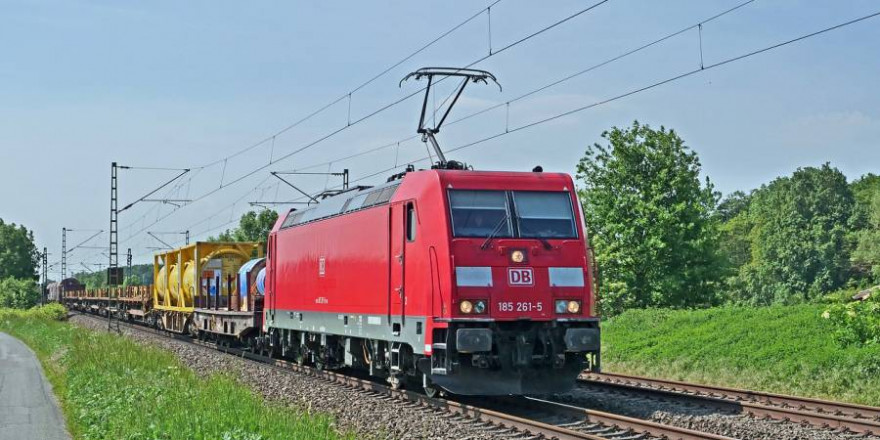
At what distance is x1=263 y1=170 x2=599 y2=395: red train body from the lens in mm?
14805

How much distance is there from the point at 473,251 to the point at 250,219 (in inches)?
3142

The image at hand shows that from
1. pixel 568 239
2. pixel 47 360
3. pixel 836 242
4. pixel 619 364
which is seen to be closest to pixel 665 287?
pixel 619 364

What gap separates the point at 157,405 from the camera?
13.4 m

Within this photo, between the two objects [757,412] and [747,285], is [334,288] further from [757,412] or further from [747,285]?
[747,285]

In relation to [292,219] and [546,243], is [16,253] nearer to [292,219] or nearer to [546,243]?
[292,219]

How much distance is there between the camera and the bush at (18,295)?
8694 centimetres

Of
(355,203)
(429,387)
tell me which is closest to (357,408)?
(429,387)

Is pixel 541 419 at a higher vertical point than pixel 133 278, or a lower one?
lower

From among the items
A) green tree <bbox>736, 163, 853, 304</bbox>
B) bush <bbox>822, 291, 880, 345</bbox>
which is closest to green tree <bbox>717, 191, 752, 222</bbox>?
green tree <bbox>736, 163, 853, 304</bbox>

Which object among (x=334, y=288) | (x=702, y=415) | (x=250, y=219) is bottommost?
(x=702, y=415)

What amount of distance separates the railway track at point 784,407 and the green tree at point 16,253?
12294 cm

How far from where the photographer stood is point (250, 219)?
304ft

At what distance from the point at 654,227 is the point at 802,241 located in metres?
46.4

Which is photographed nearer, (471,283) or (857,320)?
(471,283)
